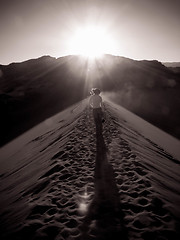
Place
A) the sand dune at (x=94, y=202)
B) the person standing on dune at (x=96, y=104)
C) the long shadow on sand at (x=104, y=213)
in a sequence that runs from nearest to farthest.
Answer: the long shadow on sand at (x=104, y=213) → the sand dune at (x=94, y=202) → the person standing on dune at (x=96, y=104)

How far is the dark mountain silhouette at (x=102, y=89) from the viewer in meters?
28.7

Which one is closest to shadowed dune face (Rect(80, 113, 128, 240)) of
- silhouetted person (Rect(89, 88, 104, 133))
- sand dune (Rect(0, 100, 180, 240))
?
sand dune (Rect(0, 100, 180, 240))

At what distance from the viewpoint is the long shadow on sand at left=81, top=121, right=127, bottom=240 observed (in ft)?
12.8

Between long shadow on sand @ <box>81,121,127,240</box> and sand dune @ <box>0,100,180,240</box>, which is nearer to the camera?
long shadow on sand @ <box>81,121,127,240</box>

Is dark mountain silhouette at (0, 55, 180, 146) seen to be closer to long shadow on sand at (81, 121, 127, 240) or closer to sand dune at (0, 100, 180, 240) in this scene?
sand dune at (0, 100, 180, 240)

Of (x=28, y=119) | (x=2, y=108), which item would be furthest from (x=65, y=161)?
(x=2, y=108)

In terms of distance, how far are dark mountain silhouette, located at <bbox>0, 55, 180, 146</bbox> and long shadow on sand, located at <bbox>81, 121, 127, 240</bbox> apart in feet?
62.1

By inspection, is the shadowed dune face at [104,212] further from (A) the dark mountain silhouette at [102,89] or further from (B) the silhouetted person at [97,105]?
(A) the dark mountain silhouette at [102,89]

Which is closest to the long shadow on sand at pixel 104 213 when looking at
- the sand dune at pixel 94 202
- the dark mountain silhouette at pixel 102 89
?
the sand dune at pixel 94 202

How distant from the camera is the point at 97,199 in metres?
5.01

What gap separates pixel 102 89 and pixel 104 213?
38.4 meters

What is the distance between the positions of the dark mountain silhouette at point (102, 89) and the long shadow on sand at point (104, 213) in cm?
1892

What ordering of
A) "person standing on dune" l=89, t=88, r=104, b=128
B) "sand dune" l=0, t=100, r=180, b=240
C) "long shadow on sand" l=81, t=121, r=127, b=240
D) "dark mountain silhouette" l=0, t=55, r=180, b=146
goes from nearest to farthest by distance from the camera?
"long shadow on sand" l=81, t=121, r=127, b=240 < "sand dune" l=0, t=100, r=180, b=240 < "person standing on dune" l=89, t=88, r=104, b=128 < "dark mountain silhouette" l=0, t=55, r=180, b=146

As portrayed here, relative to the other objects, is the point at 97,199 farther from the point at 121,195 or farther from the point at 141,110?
the point at 141,110
